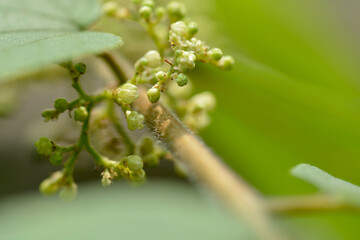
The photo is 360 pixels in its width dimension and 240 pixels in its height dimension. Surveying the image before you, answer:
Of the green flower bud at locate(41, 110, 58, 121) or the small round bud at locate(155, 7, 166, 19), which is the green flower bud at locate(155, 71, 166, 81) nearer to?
the green flower bud at locate(41, 110, 58, 121)

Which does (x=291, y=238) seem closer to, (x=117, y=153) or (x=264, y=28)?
(x=117, y=153)

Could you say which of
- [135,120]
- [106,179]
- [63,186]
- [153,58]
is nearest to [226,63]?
[153,58]

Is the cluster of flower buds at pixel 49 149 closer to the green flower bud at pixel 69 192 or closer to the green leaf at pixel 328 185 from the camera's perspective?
the green flower bud at pixel 69 192

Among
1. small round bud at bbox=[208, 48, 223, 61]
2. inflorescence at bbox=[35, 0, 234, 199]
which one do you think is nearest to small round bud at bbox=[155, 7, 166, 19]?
inflorescence at bbox=[35, 0, 234, 199]

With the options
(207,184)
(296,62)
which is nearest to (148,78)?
(207,184)

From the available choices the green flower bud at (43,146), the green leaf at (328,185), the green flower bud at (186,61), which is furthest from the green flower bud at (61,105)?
the green leaf at (328,185)

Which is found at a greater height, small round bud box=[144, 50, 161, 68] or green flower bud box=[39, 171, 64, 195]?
small round bud box=[144, 50, 161, 68]
